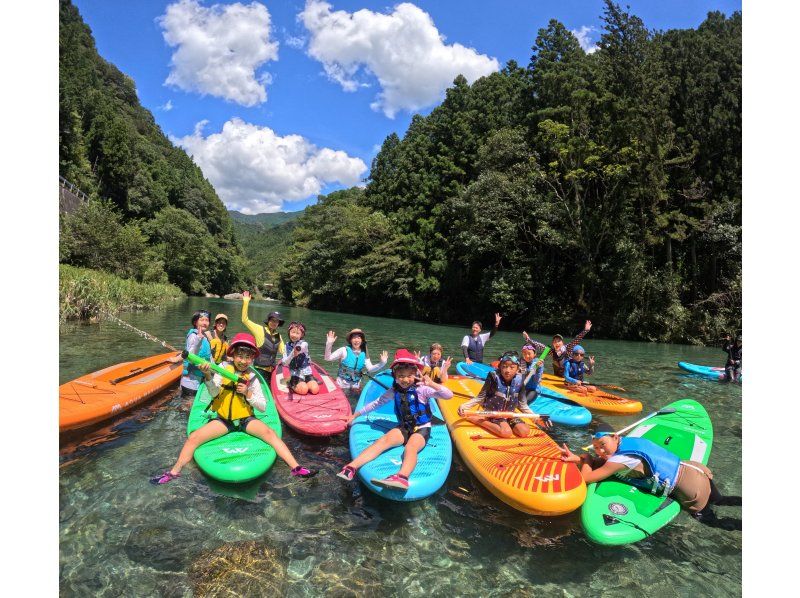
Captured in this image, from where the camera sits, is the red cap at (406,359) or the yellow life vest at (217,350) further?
the yellow life vest at (217,350)

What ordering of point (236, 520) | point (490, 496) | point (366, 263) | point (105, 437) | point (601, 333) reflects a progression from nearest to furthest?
point (236, 520) < point (490, 496) < point (105, 437) < point (601, 333) < point (366, 263)

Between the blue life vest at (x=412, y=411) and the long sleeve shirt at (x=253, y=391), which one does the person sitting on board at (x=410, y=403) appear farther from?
the long sleeve shirt at (x=253, y=391)

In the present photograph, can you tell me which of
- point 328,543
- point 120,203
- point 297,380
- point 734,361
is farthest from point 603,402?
point 120,203

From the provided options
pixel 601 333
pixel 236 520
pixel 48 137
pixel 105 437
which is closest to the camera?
pixel 236 520

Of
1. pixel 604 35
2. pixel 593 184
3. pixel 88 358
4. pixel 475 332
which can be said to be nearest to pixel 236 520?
pixel 475 332

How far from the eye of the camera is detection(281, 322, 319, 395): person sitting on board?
6141 millimetres

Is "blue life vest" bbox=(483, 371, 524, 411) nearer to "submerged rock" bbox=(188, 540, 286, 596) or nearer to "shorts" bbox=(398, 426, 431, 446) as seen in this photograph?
"shorts" bbox=(398, 426, 431, 446)

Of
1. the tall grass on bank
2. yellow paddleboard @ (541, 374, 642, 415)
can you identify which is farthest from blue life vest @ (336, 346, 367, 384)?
the tall grass on bank

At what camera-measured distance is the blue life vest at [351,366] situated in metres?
6.90

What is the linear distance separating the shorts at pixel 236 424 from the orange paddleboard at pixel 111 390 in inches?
84.2

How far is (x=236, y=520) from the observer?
11.5 feet

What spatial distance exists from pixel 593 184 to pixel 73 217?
999 inches

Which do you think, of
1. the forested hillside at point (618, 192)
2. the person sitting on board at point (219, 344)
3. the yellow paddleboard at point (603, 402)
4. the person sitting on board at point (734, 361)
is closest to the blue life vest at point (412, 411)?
the person sitting on board at point (219, 344)

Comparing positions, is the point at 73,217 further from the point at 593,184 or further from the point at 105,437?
the point at 593,184
